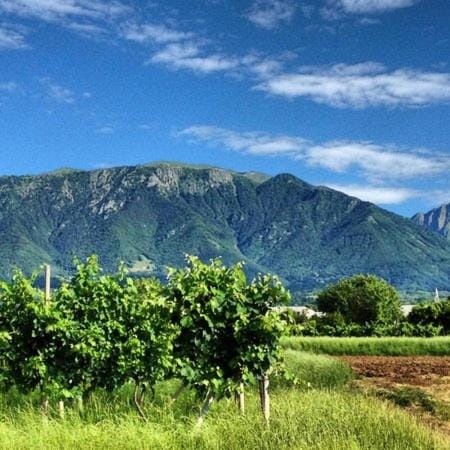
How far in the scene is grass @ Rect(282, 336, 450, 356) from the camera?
1665 inches

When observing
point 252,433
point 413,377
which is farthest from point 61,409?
point 413,377

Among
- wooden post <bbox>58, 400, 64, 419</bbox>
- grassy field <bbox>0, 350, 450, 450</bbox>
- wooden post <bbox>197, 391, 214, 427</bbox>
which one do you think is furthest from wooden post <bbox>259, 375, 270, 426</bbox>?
wooden post <bbox>58, 400, 64, 419</bbox>

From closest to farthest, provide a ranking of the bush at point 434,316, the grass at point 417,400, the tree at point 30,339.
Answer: the tree at point 30,339 < the grass at point 417,400 < the bush at point 434,316

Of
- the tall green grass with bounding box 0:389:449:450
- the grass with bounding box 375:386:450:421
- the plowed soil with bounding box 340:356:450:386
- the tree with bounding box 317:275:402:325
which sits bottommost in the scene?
the plowed soil with bounding box 340:356:450:386

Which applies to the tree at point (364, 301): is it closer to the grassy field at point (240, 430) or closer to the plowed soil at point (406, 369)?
the plowed soil at point (406, 369)

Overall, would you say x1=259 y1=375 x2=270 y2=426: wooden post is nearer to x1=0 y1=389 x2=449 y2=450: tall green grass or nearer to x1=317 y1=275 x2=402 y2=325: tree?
x1=0 y1=389 x2=449 y2=450: tall green grass

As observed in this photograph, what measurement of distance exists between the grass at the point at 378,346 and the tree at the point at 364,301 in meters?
14.8

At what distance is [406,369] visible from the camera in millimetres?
32844

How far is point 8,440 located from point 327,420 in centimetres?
561

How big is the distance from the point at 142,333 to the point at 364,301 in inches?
1894

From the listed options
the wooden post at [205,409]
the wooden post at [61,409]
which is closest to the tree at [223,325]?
the wooden post at [205,409]

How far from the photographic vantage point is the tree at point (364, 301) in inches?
2397

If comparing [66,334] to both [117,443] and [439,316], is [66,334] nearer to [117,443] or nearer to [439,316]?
[117,443]

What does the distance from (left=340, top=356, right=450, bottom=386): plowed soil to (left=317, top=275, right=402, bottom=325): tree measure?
2048 centimetres
